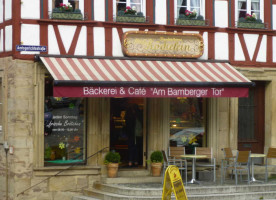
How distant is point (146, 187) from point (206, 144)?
277 cm

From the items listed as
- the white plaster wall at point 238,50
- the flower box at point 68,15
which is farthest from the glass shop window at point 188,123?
the flower box at point 68,15

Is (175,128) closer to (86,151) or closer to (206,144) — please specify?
(206,144)

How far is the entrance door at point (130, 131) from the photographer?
18.0m

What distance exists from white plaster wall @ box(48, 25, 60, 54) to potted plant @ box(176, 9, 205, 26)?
313cm

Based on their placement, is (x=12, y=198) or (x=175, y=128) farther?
(x=175, y=128)

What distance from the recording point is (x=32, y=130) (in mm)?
16609

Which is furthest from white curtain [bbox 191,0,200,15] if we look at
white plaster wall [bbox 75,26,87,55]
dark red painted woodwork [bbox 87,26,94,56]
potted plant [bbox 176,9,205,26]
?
white plaster wall [bbox 75,26,87,55]

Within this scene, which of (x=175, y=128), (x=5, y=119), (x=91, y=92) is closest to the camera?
(x=91, y=92)

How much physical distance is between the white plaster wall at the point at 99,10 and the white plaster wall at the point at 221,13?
2980 mm

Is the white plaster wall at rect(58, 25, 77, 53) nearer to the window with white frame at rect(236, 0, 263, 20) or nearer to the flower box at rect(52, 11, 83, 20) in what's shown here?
the flower box at rect(52, 11, 83, 20)

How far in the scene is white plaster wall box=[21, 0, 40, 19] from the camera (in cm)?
1664

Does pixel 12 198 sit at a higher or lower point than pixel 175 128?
lower

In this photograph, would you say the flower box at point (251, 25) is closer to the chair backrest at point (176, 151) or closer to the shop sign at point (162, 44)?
the shop sign at point (162, 44)

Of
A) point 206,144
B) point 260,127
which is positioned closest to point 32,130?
point 206,144
